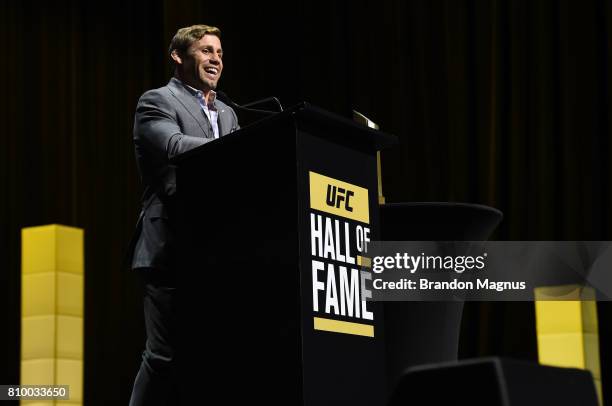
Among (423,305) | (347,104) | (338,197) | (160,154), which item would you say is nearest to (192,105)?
(160,154)

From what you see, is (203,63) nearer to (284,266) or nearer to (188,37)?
(188,37)

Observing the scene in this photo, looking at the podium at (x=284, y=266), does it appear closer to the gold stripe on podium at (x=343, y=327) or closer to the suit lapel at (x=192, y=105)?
the gold stripe on podium at (x=343, y=327)

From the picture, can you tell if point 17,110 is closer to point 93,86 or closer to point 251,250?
point 93,86

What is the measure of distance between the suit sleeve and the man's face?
0.14m

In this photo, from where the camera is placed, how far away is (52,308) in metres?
5.03

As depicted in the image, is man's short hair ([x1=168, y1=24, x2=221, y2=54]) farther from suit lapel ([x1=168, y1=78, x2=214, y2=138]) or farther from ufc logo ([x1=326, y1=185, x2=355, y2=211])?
ufc logo ([x1=326, y1=185, x2=355, y2=211])

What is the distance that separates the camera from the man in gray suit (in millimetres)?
2080

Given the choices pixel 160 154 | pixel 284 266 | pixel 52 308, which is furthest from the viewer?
pixel 52 308

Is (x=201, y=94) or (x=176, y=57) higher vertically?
(x=176, y=57)

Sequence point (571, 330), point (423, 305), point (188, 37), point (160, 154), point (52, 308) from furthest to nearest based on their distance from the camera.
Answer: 1. point (52, 308)
2. point (571, 330)
3. point (188, 37)
4. point (423, 305)
5. point (160, 154)

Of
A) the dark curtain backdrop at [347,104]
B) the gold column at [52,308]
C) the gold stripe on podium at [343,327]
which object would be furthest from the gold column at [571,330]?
the gold column at [52,308]

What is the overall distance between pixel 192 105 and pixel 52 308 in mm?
3055

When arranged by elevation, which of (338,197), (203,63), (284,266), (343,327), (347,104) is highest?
(347,104)

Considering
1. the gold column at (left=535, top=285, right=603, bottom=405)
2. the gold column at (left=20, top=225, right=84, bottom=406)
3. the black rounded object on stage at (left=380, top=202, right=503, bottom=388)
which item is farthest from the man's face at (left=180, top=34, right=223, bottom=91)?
the gold column at (left=20, top=225, right=84, bottom=406)
